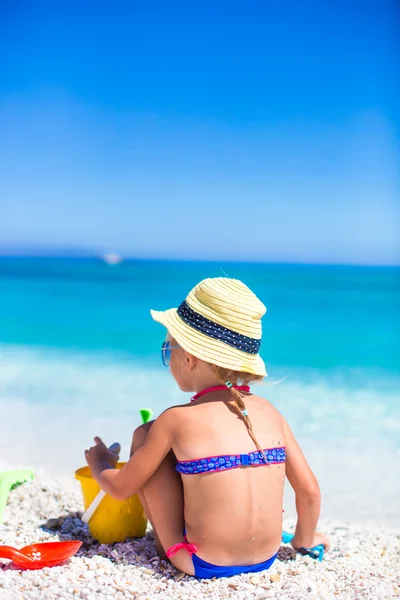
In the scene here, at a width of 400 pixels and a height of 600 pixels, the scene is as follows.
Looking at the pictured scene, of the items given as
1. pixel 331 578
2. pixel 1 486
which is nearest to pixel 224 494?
pixel 331 578

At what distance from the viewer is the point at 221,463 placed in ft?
6.77

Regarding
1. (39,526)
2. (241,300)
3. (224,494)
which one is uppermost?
(241,300)

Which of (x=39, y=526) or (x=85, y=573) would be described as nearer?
(x=85, y=573)

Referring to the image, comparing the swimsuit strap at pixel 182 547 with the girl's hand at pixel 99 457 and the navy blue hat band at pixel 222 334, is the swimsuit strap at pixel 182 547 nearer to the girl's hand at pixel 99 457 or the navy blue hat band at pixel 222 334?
the girl's hand at pixel 99 457

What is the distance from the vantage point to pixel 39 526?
2.76 meters

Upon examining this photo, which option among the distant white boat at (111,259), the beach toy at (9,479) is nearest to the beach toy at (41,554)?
the beach toy at (9,479)

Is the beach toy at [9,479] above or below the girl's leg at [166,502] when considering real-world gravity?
below

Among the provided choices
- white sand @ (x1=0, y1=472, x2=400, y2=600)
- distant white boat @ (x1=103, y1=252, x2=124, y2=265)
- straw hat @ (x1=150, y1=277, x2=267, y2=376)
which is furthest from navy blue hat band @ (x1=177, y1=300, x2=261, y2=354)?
distant white boat @ (x1=103, y1=252, x2=124, y2=265)

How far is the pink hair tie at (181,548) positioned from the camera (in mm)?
2129

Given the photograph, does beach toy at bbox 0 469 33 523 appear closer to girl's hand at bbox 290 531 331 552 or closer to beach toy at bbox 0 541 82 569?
beach toy at bbox 0 541 82 569

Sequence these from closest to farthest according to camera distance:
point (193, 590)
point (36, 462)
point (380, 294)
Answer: point (193, 590)
point (36, 462)
point (380, 294)

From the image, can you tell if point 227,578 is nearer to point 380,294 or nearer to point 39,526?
point 39,526

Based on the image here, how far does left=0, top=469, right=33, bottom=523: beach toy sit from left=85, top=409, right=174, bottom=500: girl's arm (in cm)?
81

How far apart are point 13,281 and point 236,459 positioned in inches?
1063
